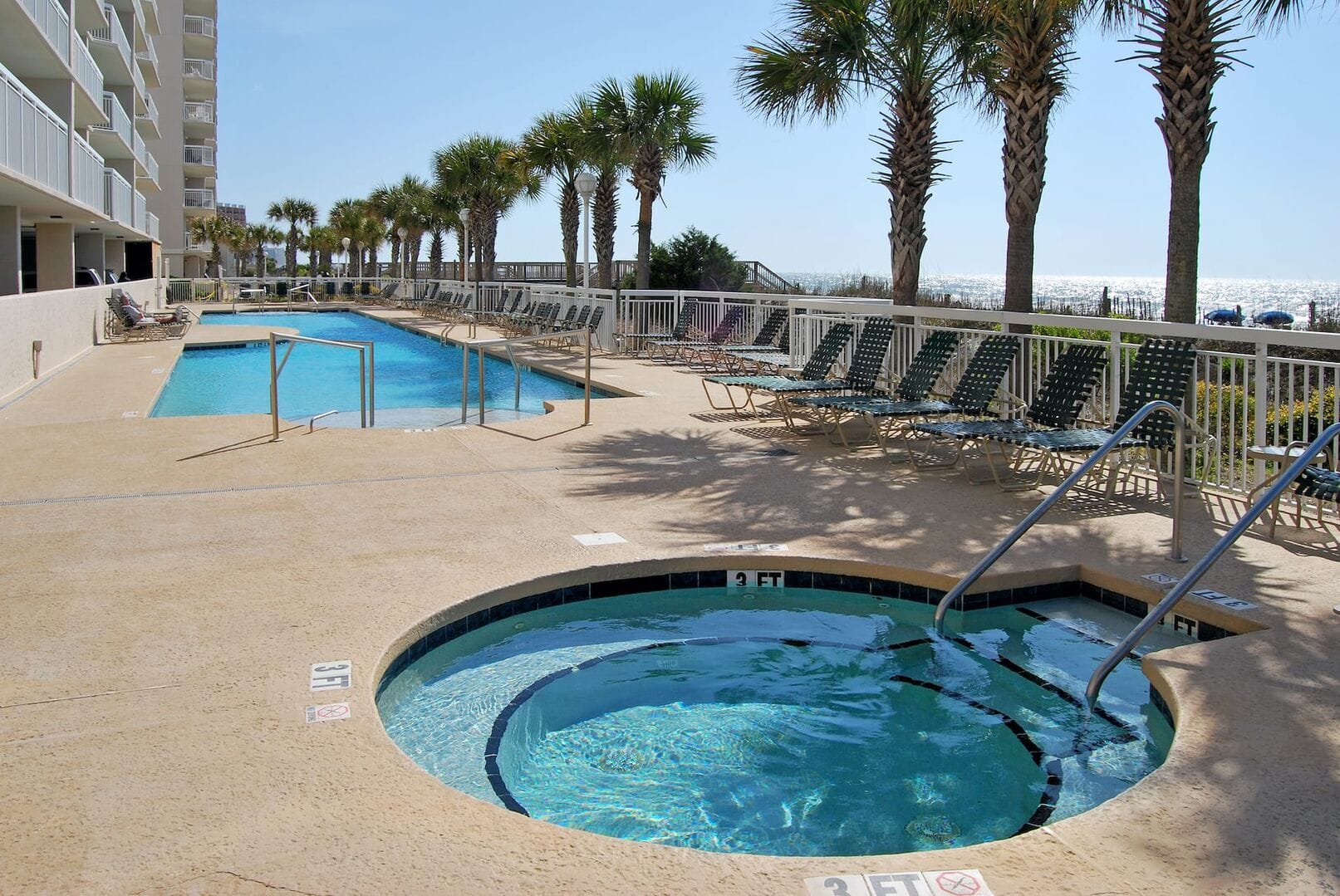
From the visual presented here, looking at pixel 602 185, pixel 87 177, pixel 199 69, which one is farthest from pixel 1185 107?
pixel 199 69

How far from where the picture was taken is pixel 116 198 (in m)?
27.3

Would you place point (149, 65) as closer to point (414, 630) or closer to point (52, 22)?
point (52, 22)

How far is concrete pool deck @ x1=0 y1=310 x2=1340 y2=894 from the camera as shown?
116 inches

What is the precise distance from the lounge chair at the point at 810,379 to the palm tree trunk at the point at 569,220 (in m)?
20.0

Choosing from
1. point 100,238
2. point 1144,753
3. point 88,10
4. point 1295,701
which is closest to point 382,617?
point 1144,753

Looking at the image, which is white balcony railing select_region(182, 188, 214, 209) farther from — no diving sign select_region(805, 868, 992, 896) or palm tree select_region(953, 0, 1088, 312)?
no diving sign select_region(805, 868, 992, 896)

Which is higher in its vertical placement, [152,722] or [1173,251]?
[1173,251]

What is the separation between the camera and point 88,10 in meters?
26.8

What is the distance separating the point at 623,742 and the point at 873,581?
6.70 feet

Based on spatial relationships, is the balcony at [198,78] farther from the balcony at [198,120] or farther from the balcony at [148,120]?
the balcony at [148,120]

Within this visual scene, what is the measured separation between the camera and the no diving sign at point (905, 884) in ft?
9.23

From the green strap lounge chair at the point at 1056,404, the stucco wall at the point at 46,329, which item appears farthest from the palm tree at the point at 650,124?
the green strap lounge chair at the point at 1056,404

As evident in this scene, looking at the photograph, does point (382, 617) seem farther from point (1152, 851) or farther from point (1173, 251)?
point (1173, 251)

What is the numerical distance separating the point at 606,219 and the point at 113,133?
14051 mm
